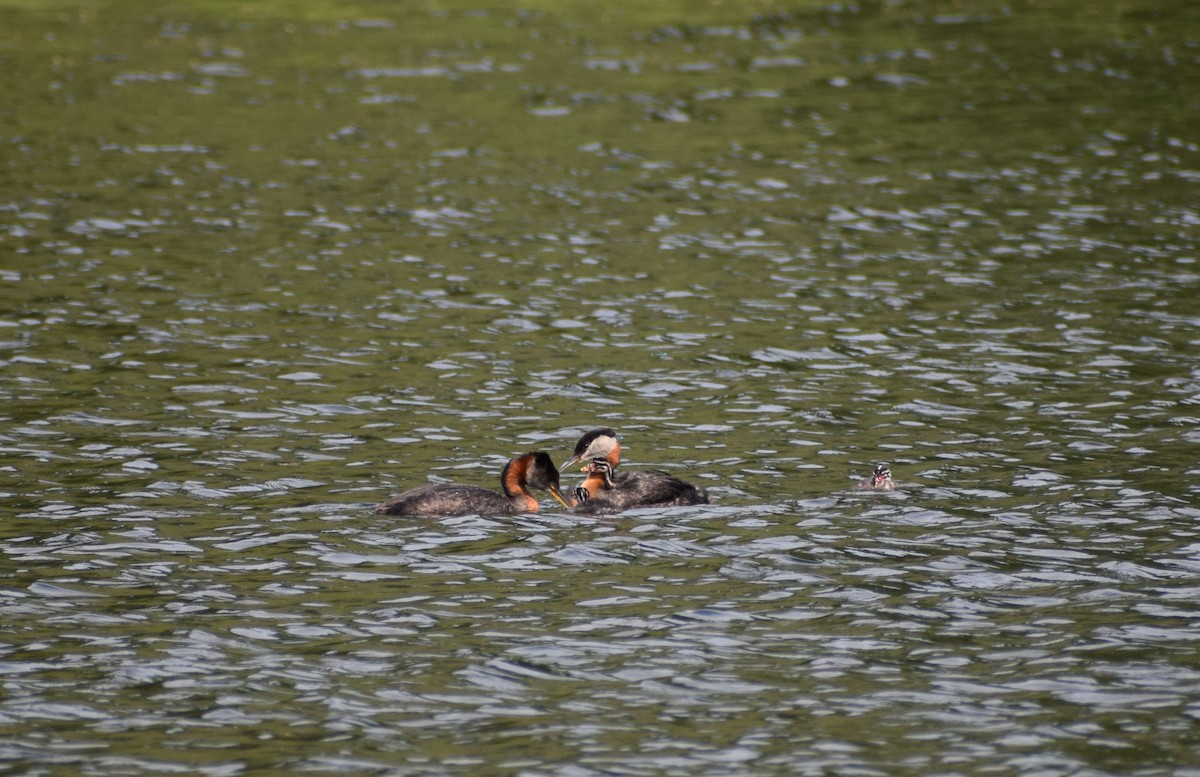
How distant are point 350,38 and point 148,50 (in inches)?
241

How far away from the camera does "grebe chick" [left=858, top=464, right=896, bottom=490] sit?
1678 centimetres

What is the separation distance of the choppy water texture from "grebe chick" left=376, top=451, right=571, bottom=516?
0.66ft

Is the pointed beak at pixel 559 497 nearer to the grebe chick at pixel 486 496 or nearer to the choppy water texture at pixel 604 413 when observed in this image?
the grebe chick at pixel 486 496

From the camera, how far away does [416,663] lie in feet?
42.3

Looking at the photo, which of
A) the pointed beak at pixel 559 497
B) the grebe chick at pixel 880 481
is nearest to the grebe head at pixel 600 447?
the pointed beak at pixel 559 497

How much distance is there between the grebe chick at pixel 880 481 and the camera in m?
16.8

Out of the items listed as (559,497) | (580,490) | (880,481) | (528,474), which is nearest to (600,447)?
(580,490)

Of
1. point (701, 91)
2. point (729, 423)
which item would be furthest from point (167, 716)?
point (701, 91)

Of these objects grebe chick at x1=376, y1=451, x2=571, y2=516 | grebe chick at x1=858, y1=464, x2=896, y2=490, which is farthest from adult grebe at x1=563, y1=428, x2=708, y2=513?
grebe chick at x1=858, y1=464, x2=896, y2=490

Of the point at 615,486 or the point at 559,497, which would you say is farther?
the point at 559,497

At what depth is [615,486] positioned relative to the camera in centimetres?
1683

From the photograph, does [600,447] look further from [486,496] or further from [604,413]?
[604,413]

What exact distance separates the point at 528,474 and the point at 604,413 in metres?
3.90

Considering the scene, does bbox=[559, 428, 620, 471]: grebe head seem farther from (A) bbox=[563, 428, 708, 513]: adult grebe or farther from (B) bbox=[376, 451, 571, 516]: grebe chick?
(B) bbox=[376, 451, 571, 516]: grebe chick
